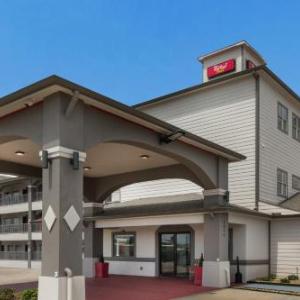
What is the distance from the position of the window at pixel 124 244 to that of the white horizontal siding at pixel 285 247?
711 centimetres

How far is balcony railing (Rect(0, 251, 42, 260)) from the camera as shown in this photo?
4213 cm

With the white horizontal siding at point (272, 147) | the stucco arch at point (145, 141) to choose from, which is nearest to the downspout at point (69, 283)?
the stucco arch at point (145, 141)

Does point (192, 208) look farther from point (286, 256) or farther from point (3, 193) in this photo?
point (3, 193)

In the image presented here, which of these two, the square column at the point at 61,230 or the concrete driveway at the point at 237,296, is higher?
the square column at the point at 61,230

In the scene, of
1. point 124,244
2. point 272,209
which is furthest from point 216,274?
point 124,244

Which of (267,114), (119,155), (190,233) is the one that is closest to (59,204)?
(119,155)

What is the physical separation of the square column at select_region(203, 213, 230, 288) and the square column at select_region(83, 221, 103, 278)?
21.8 feet

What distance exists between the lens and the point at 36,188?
4359cm

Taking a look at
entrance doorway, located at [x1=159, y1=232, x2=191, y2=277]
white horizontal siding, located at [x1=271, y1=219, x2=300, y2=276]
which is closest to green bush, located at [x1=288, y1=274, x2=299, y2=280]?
white horizontal siding, located at [x1=271, y1=219, x2=300, y2=276]

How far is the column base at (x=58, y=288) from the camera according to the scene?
10859 millimetres

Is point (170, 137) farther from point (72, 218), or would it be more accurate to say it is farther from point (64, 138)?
point (72, 218)

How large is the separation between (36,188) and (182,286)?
91.0ft

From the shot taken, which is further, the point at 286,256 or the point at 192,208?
the point at 286,256

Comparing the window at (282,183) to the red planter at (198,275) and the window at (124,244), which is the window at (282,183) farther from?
the window at (124,244)
